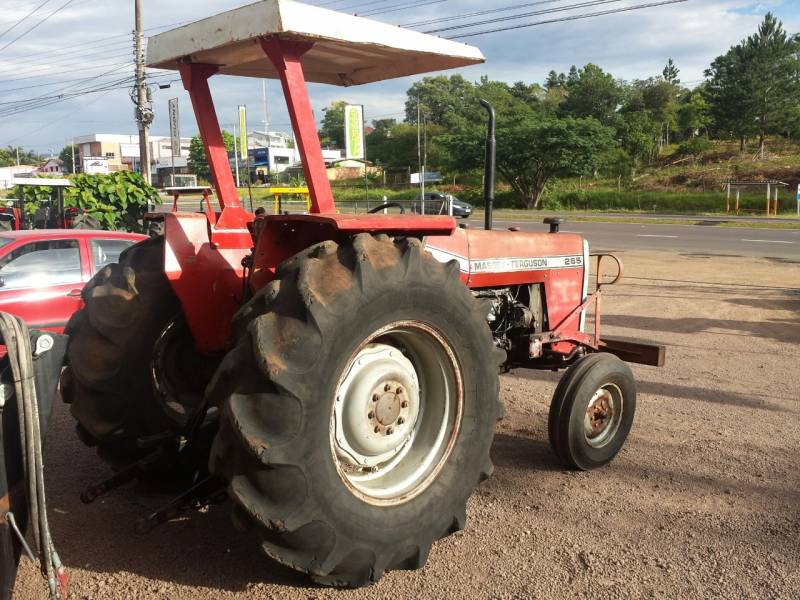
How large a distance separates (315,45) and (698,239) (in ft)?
70.9

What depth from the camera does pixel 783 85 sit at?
5666 cm

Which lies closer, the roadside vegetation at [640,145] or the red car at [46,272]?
the red car at [46,272]

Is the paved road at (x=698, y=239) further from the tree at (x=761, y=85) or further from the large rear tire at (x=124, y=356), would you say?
the tree at (x=761, y=85)

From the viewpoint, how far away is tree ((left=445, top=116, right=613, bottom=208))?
46344mm

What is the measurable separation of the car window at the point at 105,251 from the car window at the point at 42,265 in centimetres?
20

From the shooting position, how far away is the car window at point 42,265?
26.1 feet

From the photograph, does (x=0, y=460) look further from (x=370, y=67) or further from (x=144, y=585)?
(x=370, y=67)

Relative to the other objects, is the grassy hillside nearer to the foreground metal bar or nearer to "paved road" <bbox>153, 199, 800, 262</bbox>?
"paved road" <bbox>153, 199, 800, 262</bbox>

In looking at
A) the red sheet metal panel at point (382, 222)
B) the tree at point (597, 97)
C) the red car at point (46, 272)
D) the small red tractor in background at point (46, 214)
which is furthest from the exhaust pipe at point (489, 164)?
the tree at point (597, 97)

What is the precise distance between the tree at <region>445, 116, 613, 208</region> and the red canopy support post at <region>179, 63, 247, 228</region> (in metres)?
43.2

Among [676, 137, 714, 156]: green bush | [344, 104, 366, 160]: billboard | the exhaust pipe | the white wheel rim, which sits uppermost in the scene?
[676, 137, 714, 156]: green bush

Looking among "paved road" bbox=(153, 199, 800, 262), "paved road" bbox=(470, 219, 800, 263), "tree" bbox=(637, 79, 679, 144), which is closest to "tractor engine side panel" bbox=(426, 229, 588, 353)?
"paved road" bbox=(470, 219, 800, 263)

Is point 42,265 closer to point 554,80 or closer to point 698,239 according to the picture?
point 698,239

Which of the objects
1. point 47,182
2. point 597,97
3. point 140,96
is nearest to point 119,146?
point 597,97
